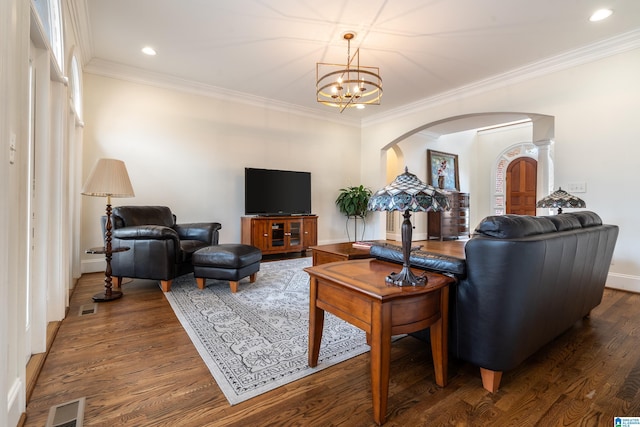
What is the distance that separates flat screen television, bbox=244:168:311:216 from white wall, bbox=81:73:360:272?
0.77ft

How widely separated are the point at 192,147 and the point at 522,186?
8.15m

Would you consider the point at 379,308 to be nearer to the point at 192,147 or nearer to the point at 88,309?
the point at 88,309

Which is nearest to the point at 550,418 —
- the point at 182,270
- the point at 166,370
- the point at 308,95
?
the point at 166,370

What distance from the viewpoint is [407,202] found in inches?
55.0

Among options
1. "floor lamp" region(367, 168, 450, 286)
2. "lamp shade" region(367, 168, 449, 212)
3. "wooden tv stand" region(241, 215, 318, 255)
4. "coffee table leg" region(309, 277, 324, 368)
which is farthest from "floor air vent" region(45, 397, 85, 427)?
"wooden tv stand" region(241, 215, 318, 255)

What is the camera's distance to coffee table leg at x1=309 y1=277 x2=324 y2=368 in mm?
1729

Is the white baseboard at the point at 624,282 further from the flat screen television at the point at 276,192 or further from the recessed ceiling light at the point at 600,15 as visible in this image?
the flat screen television at the point at 276,192

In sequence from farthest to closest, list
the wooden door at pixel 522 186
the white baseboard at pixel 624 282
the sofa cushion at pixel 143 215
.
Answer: the wooden door at pixel 522 186 → the sofa cushion at pixel 143 215 → the white baseboard at pixel 624 282

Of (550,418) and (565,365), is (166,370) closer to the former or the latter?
(550,418)

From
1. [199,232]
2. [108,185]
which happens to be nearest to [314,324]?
[108,185]

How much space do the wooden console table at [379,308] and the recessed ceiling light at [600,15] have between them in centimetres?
339

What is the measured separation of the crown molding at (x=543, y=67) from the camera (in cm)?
336

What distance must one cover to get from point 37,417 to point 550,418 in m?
2.33

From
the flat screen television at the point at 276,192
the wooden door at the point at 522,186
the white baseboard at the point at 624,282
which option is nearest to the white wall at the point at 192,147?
the flat screen television at the point at 276,192
